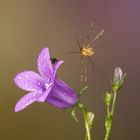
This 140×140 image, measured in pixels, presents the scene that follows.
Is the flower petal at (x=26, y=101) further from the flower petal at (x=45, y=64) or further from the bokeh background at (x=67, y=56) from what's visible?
the bokeh background at (x=67, y=56)

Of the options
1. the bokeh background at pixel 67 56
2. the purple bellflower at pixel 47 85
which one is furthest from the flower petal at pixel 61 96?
the bokeh background at pixel 67 56

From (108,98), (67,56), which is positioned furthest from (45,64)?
(67,56)

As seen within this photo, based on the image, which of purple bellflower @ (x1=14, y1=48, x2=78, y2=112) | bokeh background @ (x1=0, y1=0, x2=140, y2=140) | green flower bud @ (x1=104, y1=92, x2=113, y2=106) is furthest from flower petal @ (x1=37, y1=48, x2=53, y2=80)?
bokeh background @ (x1=0, y1=0, x2=140, y2=140)

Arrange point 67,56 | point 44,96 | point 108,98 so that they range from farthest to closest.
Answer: point 67,56
point 108,98
point 44,96

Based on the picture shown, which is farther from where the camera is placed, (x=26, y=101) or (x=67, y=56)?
(x=67, y=56)

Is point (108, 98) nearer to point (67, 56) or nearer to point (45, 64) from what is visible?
point (45, 64)

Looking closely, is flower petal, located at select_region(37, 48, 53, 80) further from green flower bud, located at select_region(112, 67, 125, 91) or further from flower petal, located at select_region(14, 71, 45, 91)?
green flower bud, located at select_region(112, 67, 125, 91)
